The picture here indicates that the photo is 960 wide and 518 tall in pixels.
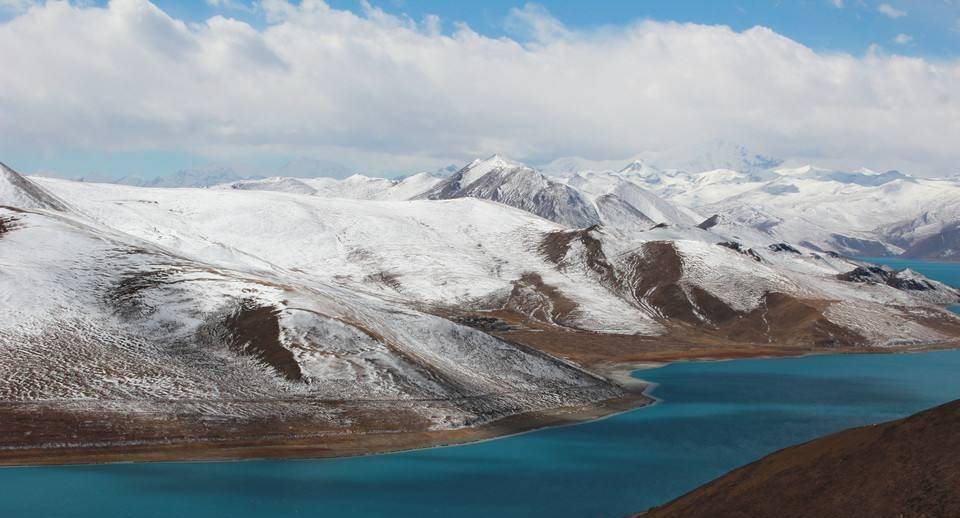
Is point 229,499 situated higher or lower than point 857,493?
lower

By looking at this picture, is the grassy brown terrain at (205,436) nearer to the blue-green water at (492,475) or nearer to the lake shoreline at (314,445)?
the lake shoreline at (314,445)

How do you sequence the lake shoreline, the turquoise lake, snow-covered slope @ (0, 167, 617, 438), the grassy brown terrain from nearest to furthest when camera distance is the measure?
1. the turquoise lake
2. the lake shoreline
3. the grassy brown terrain
4. snow-covered slope @ (0, 167, 617, 438)

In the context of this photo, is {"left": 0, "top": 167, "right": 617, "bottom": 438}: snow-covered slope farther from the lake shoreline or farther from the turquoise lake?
the turquoise lake

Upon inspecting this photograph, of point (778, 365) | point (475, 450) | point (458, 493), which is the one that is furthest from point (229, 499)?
point (778, 365)

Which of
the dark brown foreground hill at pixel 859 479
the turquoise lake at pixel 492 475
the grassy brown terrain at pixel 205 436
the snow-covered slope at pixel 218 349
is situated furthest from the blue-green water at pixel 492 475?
the dark brown foreground hill at pixel 859 479

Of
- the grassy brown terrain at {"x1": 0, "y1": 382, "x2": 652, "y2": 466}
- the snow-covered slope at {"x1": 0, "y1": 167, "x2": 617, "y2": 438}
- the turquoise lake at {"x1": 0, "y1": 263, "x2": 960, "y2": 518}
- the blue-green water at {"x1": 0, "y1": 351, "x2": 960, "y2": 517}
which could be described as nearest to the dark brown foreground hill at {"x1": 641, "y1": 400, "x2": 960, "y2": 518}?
the blue-green water at {"x1": 0, "y1": 351, "x2": 960, "y2": 517}

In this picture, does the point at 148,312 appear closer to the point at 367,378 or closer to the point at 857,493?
the point at 367,378
